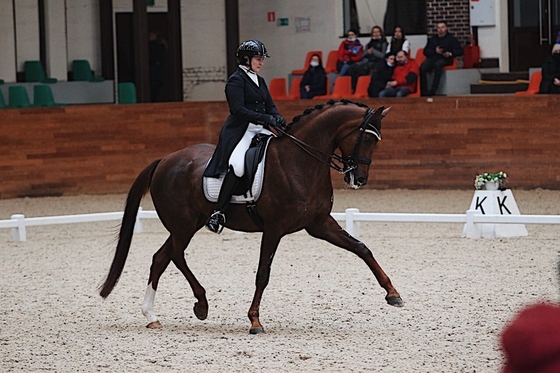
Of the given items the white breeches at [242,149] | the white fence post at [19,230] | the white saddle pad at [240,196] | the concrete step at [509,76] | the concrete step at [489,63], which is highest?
the concrete step at [489,63]

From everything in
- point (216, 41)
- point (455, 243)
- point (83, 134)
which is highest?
point (216, 41)

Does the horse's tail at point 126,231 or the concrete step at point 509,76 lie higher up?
the concrete step at point 509,76

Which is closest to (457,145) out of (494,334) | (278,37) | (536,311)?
(278,37)

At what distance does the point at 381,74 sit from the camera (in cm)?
1526

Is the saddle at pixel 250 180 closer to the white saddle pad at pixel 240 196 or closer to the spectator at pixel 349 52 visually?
the white saddle pad at pixel 240 196

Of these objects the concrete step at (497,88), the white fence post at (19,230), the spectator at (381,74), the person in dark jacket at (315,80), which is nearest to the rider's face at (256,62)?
the white fence post at (19,230)

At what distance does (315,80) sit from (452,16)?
353 centimetres

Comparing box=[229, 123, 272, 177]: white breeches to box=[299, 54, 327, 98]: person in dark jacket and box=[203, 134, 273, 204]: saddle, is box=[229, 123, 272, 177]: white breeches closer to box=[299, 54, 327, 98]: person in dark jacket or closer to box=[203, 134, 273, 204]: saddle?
box=[203, 134, 273, 204]: saddle

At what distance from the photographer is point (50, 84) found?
1794 centimetres

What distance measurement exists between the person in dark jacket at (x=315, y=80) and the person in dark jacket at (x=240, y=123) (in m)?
9.83

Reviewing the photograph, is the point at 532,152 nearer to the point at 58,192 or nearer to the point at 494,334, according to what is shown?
the point at 58,192

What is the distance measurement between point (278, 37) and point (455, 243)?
1078 cm

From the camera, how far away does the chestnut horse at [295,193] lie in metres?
6.11

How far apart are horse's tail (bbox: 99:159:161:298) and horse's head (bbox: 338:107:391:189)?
1380 mm
